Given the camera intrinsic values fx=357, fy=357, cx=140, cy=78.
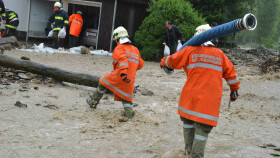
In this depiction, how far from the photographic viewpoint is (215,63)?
14.3ft

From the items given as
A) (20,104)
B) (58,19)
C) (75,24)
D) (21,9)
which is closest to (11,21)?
(58,19)

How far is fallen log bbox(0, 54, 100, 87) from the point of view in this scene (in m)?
8.45

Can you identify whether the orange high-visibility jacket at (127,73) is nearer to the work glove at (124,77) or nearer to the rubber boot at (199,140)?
the work glove at (124,77)

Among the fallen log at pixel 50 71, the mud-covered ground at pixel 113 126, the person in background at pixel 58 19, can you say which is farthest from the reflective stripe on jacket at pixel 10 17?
the mud-covered ground at pixel 113 126

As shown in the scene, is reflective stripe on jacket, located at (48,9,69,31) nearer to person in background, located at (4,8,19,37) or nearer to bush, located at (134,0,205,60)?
person in background, located at (4,8,19,37)

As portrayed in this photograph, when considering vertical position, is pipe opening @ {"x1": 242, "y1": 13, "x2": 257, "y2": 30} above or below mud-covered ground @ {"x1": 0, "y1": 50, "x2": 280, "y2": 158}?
above

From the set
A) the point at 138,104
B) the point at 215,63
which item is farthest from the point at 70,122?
the point at 215,63

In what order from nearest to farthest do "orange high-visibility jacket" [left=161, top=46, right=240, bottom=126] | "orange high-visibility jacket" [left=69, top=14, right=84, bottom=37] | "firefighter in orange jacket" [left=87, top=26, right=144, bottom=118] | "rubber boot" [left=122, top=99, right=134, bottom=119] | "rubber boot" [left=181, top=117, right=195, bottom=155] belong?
"orange high-visibility jacket" [left=161, top=46, right=240, bottom=126]
"rubber boot" [left=181, top=117, right=195, bottom=155]
"firefighter in orange jacket" [left=87, top=26, right=144, bottom=118]
"rubber boot" [left=122, top=99, right=134, bottom=119]
"orange high-visibility jacket" [left=69, top=14, right=84, bottom=37]

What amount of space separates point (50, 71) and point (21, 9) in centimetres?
1069

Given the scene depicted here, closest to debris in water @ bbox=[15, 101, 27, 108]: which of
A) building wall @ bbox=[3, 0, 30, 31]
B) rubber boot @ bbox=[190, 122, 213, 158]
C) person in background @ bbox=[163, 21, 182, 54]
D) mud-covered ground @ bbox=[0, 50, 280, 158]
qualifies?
mud-covered ground @ bbox=[0, 50, 280, 158]

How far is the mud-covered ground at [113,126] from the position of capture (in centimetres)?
478

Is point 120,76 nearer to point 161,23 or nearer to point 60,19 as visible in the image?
point 161,23

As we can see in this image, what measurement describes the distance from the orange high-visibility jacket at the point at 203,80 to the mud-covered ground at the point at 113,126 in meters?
0.71

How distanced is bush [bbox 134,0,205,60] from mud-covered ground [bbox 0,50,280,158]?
5.89 m
